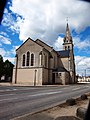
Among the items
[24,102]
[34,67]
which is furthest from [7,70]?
[24,102]

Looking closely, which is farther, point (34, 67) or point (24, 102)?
point (34, 67)

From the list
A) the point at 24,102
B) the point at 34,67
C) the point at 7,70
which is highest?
the point at 7,70

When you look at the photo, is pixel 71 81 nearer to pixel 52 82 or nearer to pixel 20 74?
pixel 52 82

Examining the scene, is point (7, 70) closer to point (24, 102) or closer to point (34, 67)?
point (34, 67)

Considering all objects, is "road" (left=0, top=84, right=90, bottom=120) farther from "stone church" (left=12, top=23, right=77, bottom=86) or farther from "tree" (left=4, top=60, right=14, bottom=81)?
"tree" (left=4, top=60, right=14, bottom=81)

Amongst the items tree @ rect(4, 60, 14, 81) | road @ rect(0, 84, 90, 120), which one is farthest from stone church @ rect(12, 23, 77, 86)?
road @ rect(0, 84, 90, 120)

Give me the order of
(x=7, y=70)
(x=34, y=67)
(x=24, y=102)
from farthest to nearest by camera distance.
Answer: (x=7, y=70)
(x=34, y=67)
(x=24, y=102)

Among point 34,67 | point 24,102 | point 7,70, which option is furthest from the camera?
point 7,70

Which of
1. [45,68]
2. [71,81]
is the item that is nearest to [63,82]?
[45,68]

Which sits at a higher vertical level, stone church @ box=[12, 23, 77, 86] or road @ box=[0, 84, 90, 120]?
stone church @ box=[12, 23, 77, 86]

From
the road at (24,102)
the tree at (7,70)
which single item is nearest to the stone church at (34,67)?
the tree at (7,70)

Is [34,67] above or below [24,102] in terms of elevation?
above

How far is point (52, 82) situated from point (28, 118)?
2011 inches

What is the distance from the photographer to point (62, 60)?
72625 millimetres
